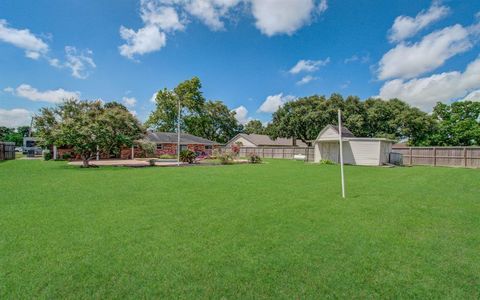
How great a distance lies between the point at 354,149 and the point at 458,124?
66.6 feet

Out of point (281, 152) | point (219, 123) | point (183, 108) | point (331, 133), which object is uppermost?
point (183, 108)

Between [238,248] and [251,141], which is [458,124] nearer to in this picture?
[251,141]

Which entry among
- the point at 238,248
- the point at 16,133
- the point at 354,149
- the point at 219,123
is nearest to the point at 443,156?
the point at 354,149

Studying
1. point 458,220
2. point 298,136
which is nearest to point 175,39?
point 458,220

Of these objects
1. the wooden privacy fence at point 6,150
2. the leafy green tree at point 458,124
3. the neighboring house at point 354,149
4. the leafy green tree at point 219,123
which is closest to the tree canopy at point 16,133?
the wooden privacy fence at point 6,150

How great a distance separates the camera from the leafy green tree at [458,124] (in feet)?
98.7

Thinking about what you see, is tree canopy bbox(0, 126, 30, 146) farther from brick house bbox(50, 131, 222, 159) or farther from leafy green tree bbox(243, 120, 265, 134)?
leafy green tree bbox(243, 120, 265, 134)

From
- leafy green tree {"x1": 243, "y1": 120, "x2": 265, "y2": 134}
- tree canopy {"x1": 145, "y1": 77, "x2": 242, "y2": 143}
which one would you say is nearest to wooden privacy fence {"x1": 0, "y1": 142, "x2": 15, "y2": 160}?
tree canopy {"x1": 145, "y1": 77, "x2": 242, "y2": 143}

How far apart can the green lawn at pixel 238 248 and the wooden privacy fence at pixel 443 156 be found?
17075 mm

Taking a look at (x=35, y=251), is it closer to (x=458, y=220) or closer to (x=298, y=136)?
(x=458, y=220)

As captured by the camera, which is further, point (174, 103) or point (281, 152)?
point (174, 103)

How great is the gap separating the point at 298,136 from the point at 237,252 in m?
→ 32.1

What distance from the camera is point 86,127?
15766mm

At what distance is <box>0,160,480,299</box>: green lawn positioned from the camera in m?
2.56
